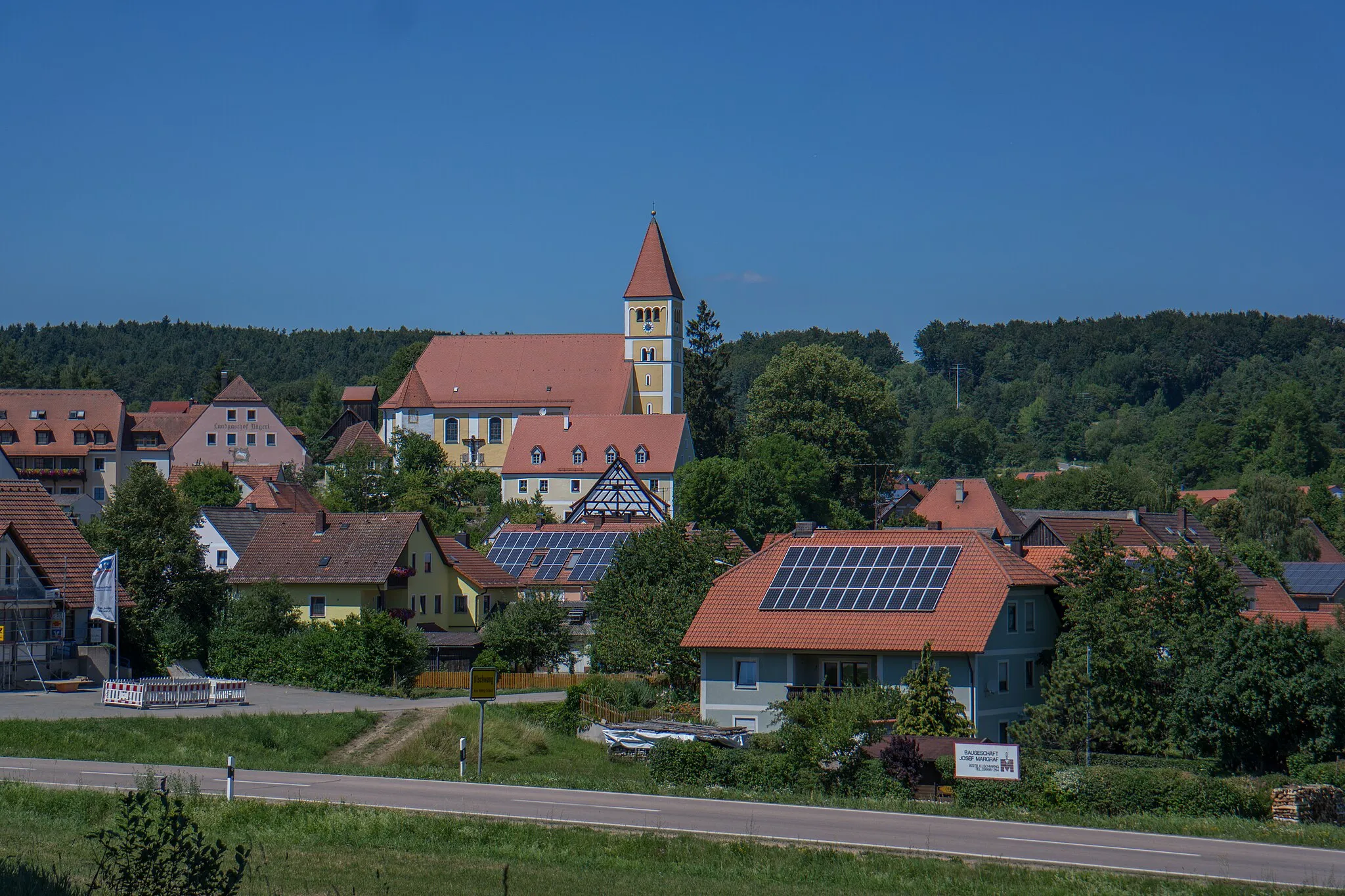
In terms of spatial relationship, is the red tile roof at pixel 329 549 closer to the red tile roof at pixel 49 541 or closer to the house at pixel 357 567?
the house at pixel 357 567

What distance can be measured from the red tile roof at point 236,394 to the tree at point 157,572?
64871 mm

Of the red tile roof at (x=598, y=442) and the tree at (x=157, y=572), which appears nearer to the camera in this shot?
the tree at (x=157, y=572)

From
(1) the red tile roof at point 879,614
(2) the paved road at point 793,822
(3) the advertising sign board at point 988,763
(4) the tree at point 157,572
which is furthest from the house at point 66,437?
(3) the advertising sign board at point 988,763

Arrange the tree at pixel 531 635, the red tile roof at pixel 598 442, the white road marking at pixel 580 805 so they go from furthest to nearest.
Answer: the red tile roof at pixel 598 442
the tree at pixel 531 635
the white road marking at pixel 580 805

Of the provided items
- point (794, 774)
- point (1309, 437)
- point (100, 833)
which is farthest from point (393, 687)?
point (1309, 437)

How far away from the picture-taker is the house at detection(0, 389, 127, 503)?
103 meters

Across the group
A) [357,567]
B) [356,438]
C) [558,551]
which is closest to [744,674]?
[357,567]

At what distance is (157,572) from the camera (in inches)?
2039

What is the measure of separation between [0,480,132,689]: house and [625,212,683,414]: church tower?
75553 mm

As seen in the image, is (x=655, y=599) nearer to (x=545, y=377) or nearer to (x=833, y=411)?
(x=833, y=411)

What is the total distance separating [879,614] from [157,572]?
25.8 metres

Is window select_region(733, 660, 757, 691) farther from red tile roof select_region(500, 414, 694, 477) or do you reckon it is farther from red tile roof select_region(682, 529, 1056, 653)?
red tile roof select_region(500, 414, 694, 477)

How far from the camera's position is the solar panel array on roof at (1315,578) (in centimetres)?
8425

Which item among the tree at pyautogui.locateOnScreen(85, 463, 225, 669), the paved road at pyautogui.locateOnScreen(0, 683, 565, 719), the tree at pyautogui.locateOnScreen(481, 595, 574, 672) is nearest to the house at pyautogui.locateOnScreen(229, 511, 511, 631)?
the tree at pyautogui.locateOnScreen(481, 595, 574, 672)
